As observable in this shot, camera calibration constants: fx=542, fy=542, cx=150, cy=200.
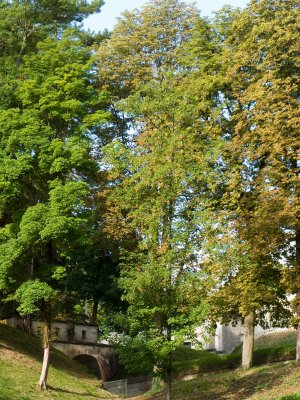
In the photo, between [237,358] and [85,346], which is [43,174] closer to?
[237,358]

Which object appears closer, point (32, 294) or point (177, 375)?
point (32, 294)

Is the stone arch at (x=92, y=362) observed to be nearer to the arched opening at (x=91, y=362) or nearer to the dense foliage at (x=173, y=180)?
the arched opening at (x=91, y=362)

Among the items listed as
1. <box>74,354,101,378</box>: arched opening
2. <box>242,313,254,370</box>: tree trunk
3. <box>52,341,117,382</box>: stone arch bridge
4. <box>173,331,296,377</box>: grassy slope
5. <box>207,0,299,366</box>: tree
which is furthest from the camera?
<box>74,354,101,378</box>: arched opening

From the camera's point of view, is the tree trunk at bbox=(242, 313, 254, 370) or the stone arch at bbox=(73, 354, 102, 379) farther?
the stone arch at bbox=(73, 354, 102, 379)

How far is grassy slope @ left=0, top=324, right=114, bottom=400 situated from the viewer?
1781cm

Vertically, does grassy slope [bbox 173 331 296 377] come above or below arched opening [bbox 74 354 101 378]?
above

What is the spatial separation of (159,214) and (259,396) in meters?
6.33

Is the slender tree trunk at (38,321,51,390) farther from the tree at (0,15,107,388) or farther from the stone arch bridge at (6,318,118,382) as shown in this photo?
the stone arch bridge at (6,318,118,382)

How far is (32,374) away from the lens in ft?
65.9

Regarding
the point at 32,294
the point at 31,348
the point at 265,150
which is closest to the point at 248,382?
the point at 32,294

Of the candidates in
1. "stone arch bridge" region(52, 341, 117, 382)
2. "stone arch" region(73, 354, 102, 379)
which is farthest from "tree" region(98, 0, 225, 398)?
"stone arch" region(73, 354, 102, 379)

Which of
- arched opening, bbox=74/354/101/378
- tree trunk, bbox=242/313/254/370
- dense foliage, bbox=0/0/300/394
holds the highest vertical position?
dense foliage, bbox=0/0/300/394

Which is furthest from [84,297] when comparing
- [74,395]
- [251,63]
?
[251,63]

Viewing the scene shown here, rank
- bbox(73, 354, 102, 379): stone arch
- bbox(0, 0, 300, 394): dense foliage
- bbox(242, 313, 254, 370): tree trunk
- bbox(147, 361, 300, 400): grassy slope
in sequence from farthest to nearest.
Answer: bbox(73, 354, 102, 379): stone arch < bbox(242, 313, 254, 370): tree trunk < bbox(0, 0, 300, 394): dense foliage < bbox(147, 361, 300, 400): grassy slope
